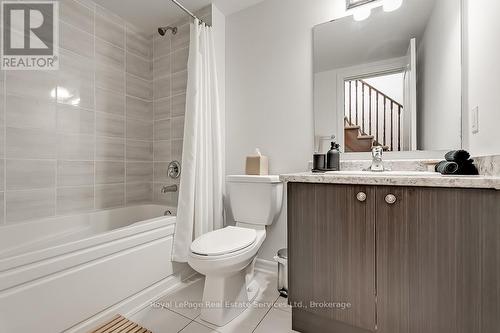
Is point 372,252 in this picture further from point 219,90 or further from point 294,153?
point 219,90

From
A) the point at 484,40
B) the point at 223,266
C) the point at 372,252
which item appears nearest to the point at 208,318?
the point at 223,266

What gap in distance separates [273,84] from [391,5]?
0.93m

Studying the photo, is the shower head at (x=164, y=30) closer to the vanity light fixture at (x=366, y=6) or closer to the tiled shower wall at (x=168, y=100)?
the tiled shower wall at (x=168, y=100)

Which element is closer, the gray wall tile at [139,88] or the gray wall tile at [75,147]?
the gray wall tile at [75,147]

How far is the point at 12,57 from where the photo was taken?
1577mm

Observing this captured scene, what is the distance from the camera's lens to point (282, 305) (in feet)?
4.78

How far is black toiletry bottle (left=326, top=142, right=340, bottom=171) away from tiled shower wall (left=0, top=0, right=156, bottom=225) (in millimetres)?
1771

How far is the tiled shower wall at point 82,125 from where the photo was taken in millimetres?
1561

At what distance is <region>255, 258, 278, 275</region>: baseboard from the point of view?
189 centimetres

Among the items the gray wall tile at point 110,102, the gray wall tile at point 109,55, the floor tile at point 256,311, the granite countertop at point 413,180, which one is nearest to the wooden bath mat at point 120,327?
the floor tile at point 256,311

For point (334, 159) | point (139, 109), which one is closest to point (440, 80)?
point (334, 159)

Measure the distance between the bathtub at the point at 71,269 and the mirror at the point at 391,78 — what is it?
4.69 feet

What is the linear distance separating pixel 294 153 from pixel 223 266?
1.02 m

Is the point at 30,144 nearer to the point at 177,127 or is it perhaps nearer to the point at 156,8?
the point at 177,127
